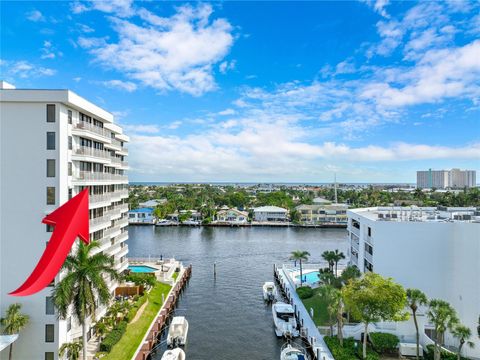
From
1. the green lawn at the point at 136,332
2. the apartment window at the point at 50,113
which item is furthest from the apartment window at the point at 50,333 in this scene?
the apartment window at the point at 50,113

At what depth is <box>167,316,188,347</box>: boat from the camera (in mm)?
36312

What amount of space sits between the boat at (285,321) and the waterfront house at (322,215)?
293ft

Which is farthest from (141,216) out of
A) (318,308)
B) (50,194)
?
(50,194)

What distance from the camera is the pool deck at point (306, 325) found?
31.8 meters

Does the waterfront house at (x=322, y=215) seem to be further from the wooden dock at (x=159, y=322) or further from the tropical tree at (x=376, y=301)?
the tropical tree at (x=376, y=301)

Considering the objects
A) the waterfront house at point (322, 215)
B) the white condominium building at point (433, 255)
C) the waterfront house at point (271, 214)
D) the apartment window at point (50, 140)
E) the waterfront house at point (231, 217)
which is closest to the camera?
the apartment window at point (50, 140)

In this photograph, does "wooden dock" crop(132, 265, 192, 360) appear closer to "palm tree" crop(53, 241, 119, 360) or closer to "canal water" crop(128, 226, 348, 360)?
"canal water" crop(128, 226, 348, 360)

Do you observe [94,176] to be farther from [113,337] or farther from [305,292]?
[305,292]

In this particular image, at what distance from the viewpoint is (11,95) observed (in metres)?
28.5

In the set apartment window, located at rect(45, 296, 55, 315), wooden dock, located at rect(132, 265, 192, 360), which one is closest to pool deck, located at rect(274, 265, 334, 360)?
A: wooden dock, located at rect(132, 265, 192, 360)

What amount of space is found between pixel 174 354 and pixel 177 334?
4.28 metres

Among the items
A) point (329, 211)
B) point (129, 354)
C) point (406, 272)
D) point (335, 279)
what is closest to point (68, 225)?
point (129, 354)

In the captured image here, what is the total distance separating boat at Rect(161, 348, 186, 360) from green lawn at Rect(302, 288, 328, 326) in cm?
1488

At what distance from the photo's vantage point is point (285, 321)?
39.9 meters
